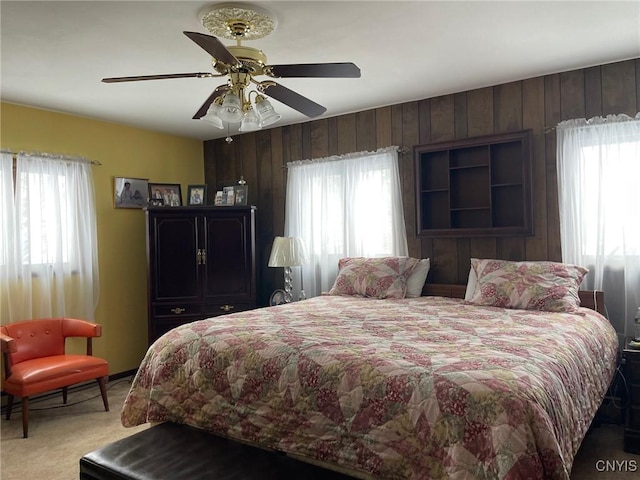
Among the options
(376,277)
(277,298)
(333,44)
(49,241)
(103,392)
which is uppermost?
(333,44)

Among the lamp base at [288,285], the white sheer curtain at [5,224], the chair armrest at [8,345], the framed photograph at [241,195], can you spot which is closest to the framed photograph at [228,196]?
the framed photograph at [241,195]

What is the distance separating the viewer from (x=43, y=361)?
3.61m

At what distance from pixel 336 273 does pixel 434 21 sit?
2.55 meters

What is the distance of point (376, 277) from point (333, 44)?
183 cm

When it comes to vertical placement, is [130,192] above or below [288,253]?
above

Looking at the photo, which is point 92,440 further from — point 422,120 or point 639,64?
point 639,64

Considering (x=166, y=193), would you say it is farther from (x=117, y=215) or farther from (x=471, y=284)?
(x=471, y=284)

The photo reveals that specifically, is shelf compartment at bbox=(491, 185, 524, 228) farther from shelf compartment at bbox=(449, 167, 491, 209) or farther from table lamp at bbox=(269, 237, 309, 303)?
table lamp at bbox=(269, 237, 309, 303)

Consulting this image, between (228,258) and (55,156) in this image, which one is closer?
(55,156)

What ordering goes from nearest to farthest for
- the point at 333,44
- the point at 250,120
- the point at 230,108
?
the point at 230,108 → the point at 250,120 → the point at 333,44

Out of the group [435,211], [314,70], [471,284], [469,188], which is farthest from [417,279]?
[314,70]

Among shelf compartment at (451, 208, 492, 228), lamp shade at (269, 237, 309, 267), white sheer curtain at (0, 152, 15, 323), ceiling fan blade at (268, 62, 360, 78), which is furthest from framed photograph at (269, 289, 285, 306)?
ceiling fan blade at (268, 62, 360, 78)

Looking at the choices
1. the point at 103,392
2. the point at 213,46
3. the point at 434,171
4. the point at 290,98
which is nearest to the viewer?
the point at 213,46

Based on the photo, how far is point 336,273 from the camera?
4629 mm
